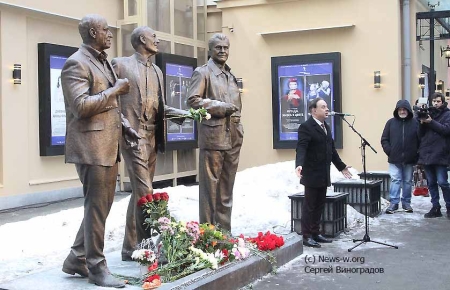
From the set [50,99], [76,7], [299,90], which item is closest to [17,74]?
[50,99]

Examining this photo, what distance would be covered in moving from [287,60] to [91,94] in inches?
436

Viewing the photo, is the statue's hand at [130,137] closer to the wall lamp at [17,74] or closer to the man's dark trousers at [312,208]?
the man's dark trousers at [312,208]

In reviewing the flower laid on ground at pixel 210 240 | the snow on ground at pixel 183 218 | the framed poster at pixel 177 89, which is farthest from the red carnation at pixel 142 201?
the framed poster at pixel 177 89

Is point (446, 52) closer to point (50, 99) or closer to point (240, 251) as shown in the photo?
point (50, 99)

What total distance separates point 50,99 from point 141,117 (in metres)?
7.47

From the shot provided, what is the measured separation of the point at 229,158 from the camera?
675cm

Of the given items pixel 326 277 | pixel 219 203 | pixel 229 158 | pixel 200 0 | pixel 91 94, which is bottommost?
pixel 326 277

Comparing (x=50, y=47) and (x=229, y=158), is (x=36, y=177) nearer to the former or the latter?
(x=50, y=47)

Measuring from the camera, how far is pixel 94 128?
461 cm

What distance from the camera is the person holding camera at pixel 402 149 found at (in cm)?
1032

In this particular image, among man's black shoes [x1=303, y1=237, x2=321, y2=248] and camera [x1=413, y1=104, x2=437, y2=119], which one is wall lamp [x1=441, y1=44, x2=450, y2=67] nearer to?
camera [x1=413, y1=104, x2=437, y2=119]

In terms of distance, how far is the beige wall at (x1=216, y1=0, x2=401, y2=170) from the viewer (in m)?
14.4

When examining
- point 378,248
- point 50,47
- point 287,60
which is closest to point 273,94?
point 287,60

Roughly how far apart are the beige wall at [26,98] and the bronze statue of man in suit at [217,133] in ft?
20.7
